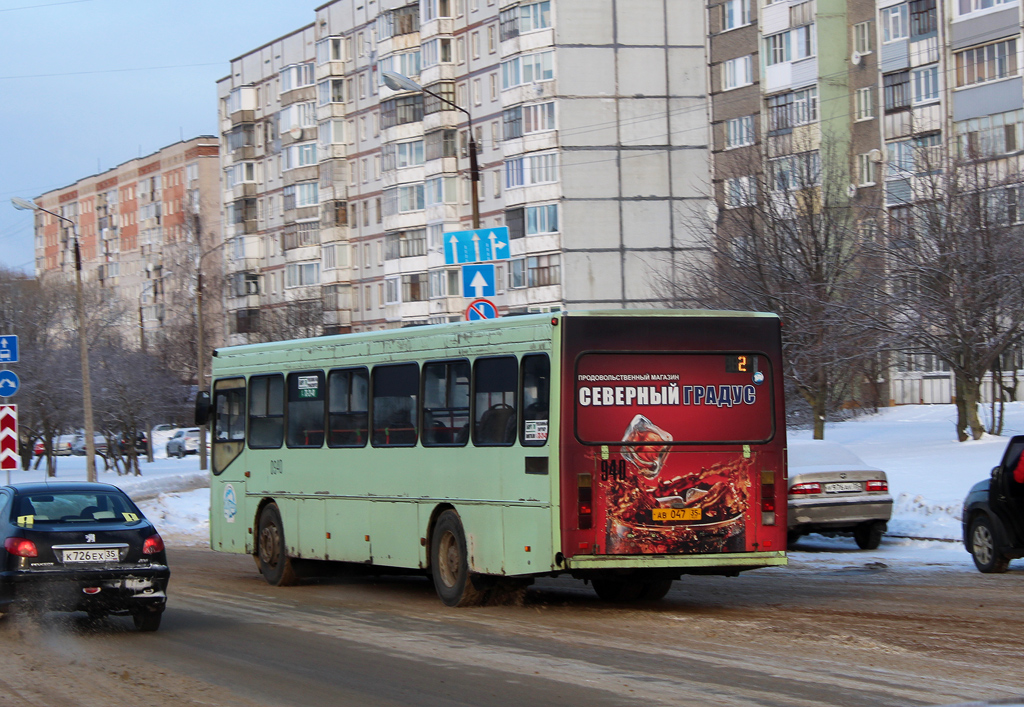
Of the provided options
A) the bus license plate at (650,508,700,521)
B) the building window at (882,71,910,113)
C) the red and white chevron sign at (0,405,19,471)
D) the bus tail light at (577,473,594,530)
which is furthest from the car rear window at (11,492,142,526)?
the building window at (882,71,910,113)

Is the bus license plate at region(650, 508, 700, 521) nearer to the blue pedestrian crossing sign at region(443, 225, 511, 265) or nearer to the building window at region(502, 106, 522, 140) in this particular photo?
the blue pedestrian crossing sign at region(443, 225, 511, 265)

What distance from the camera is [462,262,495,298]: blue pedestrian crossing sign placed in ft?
78.5

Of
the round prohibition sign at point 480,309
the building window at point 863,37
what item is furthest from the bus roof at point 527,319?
the building window at point 863,37

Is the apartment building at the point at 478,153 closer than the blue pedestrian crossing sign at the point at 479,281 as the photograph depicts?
No

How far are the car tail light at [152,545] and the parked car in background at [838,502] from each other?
9617 millimetres

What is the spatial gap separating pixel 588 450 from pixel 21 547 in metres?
4.99

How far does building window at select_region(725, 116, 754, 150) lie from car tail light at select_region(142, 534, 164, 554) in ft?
180

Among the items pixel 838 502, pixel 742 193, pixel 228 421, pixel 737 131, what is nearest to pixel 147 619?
pixel 228 421

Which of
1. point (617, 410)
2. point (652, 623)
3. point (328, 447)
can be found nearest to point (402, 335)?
point (328, 447)

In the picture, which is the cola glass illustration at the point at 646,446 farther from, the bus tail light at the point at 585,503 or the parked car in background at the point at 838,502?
the parked car in background at the point at 838,502

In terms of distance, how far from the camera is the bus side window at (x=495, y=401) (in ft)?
43.2

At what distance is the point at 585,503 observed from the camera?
12469 millimetres

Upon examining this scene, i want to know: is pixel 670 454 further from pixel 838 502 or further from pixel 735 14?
pixel 735 14

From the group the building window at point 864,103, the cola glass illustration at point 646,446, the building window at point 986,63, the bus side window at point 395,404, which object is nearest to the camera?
the cola glass illustration at point 646,446
